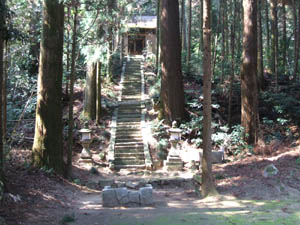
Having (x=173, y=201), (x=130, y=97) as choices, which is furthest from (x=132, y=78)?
(x=173, y=201)

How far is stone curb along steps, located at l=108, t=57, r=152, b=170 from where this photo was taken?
14.6 m

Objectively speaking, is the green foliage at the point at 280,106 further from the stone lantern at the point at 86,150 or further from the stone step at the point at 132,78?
the stone lantern at the point at 86,150

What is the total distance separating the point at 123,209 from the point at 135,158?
6.83m

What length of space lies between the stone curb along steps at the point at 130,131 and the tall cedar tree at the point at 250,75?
14.8 ft

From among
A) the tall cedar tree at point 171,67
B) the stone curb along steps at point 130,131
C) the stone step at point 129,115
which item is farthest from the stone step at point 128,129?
the tall cedar tree at point 171,67

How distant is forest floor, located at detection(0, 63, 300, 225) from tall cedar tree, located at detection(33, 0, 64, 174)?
52 cm

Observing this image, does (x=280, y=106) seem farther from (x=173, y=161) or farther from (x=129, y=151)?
(x=129, y=151)

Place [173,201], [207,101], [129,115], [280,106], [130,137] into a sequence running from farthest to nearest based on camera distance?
[129,115] < [280,106] < [130,137] < [173,201] < [207,101]

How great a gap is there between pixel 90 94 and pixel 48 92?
7.09m

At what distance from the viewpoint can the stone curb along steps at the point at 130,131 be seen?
1462cm

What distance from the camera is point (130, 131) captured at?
54.9 feet

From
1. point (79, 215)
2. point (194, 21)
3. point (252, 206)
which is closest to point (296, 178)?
point (252, 206)

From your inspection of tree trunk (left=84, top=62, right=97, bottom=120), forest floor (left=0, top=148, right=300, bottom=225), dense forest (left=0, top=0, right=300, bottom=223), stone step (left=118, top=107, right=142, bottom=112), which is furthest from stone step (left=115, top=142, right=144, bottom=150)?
stone step (left=118, top=107, right=142, bottom=112)

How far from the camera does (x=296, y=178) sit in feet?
30.3
